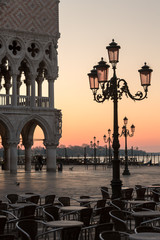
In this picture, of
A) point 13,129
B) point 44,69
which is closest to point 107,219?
point 13,129

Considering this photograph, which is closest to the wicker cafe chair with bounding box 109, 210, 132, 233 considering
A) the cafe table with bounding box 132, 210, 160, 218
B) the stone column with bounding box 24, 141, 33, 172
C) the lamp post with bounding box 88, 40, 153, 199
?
the cafe table with bounding box 132, 210, 160, 218

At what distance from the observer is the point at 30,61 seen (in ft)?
117

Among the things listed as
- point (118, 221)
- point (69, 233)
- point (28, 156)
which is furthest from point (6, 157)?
point (69, 233)

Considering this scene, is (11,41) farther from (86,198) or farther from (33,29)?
(86,198)

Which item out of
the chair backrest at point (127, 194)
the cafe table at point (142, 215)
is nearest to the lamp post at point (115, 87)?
the chair backrest at point (127, 194)

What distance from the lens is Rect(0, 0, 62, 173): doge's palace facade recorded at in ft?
114

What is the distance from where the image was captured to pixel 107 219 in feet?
31.1

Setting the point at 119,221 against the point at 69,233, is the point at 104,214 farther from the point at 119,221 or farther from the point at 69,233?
the point at 69,233

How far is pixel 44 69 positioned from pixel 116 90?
80.1 feet

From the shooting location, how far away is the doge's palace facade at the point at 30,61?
1367 inches

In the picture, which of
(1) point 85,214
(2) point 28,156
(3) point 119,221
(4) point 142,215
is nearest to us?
(3) point 119,221

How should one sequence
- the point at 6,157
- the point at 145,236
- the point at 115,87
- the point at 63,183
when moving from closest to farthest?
the point at 145,236
the point at 115,87
the point at 63,183
the point at 6,157

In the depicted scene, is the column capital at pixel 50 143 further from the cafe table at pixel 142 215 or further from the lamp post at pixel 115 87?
the cafe table at pixel 142 215

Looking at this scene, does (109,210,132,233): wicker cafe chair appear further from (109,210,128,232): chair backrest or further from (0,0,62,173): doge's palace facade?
(0,0,62,173): doge's palace facade
